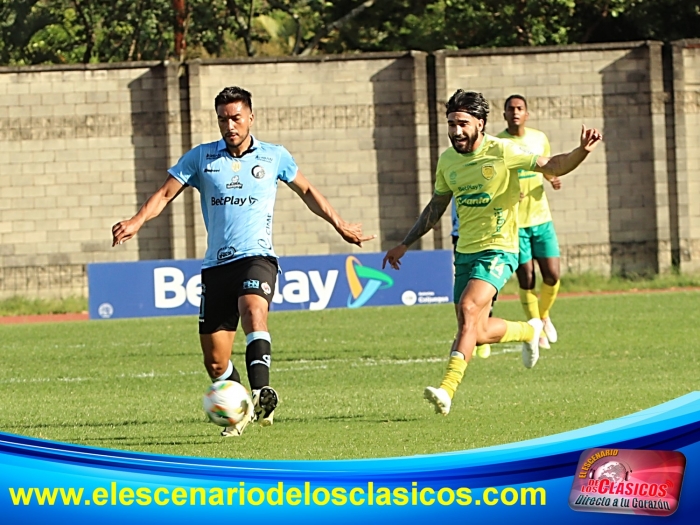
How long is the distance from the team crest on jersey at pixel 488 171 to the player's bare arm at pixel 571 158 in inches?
14.8

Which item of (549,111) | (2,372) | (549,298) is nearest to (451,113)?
(549,298)

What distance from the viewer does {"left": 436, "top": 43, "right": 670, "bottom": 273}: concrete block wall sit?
29484mm

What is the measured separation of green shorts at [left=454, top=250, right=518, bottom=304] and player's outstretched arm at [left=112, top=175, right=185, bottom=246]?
7.08 ft

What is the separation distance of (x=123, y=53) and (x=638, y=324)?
24.1m

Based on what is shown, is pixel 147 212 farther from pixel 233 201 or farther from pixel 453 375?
pixel 453 375

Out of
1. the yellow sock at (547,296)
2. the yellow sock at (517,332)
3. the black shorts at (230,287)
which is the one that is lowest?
the yellow sock at (517,332)

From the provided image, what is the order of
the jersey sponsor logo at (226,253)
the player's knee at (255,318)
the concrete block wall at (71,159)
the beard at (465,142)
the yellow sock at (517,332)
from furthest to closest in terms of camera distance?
the concrete block wall at (71,159)
the yellow sock at (517,332)
the beard at (465,142)
the jersey sponsor logo at (226,253)
the player's knee at (255,318)

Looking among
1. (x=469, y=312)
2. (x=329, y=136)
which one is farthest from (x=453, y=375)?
(x=329, y=136)

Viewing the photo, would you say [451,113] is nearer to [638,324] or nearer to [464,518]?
[464,518]

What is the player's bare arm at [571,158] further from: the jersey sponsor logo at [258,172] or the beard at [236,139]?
the beard at [236,139]

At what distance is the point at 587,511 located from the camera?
338 centimetres

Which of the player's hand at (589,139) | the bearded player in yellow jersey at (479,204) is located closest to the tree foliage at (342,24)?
the bearded player in yellow jersey at (479,204)

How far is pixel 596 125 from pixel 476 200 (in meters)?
21.3

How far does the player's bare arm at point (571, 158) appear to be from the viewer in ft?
25.7
